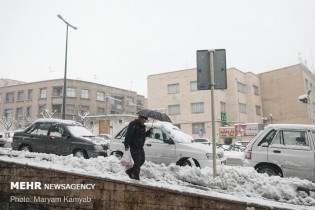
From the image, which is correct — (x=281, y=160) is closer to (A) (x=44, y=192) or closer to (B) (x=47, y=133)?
(A) (x=44, y=192)

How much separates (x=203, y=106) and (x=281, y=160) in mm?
33498

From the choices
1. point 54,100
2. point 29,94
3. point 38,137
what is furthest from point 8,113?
point 38,137

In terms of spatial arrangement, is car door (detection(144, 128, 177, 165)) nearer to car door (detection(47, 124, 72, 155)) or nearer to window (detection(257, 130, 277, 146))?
window (detection(257, 130, 277, 146))

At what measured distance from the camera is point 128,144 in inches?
254

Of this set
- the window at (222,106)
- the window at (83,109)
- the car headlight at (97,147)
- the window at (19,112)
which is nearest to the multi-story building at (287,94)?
the window at (222,106)

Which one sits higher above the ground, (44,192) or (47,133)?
(47,133)

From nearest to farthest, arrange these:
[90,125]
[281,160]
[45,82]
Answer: [281,160], [90,125], [45,82]

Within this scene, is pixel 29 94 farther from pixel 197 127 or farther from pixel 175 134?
pixel 175 134

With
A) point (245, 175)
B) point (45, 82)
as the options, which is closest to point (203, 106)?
point (45, 82)

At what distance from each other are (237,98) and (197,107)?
261 inches

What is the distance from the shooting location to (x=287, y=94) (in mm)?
46750

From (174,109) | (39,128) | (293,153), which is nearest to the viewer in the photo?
(293,153)

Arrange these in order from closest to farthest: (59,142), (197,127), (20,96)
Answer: (59,142), (197,127), (20,96)

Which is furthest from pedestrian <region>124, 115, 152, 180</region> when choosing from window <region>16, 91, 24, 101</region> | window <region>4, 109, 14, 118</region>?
window <region>4, 109, 14, 118</region>
